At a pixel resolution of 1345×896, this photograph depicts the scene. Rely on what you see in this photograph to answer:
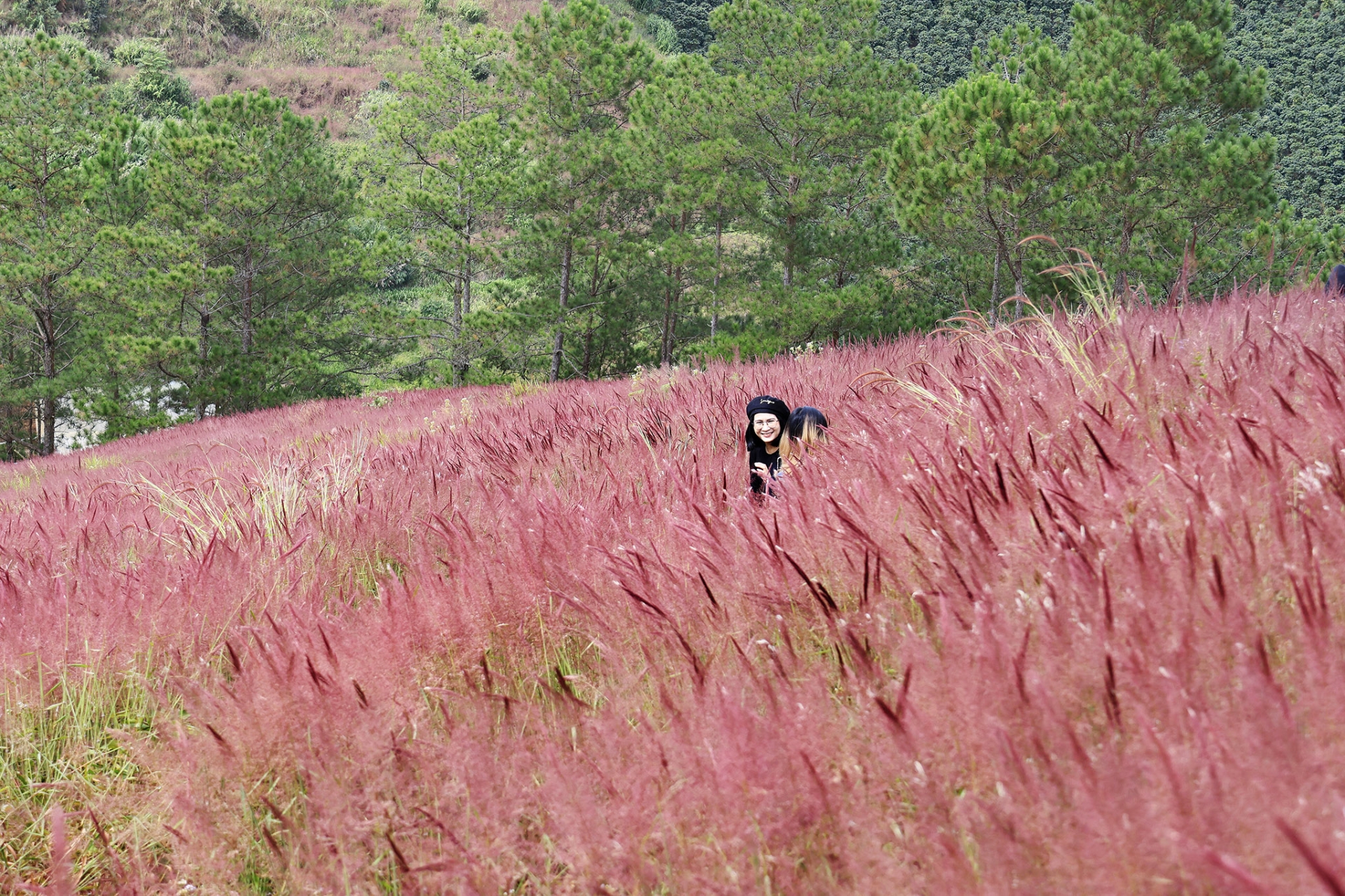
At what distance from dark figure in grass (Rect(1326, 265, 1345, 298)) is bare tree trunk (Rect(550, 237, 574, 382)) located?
55.9ft

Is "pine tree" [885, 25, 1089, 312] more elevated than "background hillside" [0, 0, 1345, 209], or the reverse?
"background hillside" [0, 0, 1345, 209]

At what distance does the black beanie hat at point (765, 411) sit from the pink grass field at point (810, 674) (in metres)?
0.32

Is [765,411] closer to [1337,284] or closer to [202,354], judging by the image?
[1337,284]

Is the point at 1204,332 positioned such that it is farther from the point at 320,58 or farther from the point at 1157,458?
the point at 320,58

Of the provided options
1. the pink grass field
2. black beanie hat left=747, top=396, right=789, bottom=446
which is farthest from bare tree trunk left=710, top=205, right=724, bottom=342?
the pink grass field

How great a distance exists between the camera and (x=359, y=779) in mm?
1367

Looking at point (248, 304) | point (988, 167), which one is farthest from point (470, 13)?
point (988, 167)

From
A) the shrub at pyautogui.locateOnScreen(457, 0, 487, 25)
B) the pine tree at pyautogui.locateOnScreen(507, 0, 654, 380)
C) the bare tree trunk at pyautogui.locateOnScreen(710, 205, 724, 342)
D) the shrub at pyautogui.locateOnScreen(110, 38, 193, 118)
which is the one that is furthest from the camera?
the shrub at pyautogui.locateOnScreen(457, 0, 487, 25)

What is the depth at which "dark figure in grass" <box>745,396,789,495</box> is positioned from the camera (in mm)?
2814

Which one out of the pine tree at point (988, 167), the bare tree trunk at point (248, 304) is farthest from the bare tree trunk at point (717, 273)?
the bare tree trunk at point (248, 304)

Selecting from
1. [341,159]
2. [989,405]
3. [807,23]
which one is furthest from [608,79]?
[989,405]

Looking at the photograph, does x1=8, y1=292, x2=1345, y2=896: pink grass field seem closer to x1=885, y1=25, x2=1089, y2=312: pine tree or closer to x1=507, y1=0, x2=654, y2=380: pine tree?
x1=885, y1=25, x2=1089, y2=312: pine tree

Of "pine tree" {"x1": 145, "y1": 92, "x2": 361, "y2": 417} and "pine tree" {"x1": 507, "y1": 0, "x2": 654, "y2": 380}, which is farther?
"pine tree" {"x1": 507, "y1": 0, "x2": 654, "y2": 380}

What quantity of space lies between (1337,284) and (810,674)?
3986 millimetres
